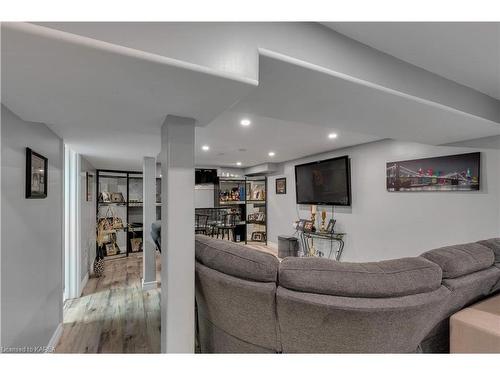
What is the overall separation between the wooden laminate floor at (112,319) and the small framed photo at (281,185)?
151 inches

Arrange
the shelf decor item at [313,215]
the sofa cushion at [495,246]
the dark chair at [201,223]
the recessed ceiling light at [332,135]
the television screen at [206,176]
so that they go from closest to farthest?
the sofa cushion at [495,246] → the recessed ceiling light at [332,135] → the shelf decor item at [313,215] → the dark chair at [201,223] → the television screen at [206,176]

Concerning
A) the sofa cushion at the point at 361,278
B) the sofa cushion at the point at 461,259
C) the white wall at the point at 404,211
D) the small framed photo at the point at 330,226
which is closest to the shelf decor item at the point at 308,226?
the small framed photo at the point at 330,226

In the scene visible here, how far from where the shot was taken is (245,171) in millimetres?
7176

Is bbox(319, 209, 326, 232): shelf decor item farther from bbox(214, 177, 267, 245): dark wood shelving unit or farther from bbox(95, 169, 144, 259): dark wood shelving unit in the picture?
bbox(95, 169, 144, 259): dark wood shelving unit

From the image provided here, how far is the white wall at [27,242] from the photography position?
52.2 inches

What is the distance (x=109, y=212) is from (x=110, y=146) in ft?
10.4

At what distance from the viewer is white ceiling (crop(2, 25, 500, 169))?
32.0 inches

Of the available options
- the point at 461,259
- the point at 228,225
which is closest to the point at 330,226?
the point at 228,225

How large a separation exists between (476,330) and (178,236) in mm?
1695

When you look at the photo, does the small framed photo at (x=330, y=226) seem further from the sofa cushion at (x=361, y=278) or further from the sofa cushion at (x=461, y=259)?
the sofa cushion at (x=361, y=278)

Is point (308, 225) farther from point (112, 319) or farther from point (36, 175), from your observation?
point (36, 175)

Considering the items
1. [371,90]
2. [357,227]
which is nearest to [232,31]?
[371,90]

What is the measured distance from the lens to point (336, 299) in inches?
47.4

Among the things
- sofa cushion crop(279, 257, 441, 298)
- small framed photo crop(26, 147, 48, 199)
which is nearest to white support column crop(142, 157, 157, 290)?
small framed photo crop(26, 147, 48, 199)
